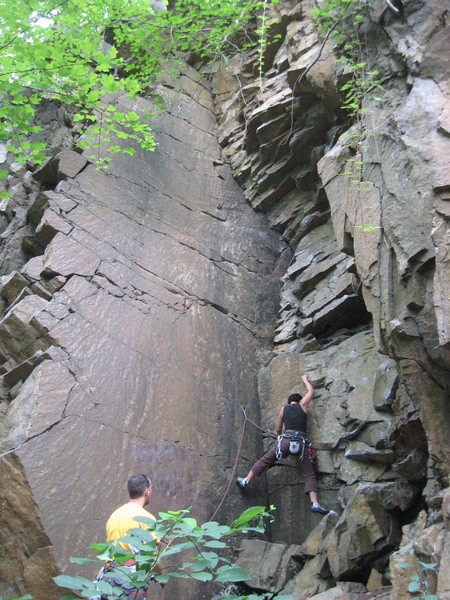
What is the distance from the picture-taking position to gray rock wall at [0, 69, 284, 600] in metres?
5.34

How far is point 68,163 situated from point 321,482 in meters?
5.15

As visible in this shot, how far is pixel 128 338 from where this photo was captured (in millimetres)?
6527

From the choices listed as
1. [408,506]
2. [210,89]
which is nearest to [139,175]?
[210,89]

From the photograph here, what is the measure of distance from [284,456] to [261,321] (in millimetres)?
2298

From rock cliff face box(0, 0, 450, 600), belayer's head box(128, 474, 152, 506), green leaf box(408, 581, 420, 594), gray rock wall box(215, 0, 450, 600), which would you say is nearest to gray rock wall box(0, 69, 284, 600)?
rock cliff face box(0, 0, 450, 600)

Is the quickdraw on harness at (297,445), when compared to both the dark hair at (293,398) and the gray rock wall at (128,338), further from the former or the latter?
the gray rock wall at (128,338)

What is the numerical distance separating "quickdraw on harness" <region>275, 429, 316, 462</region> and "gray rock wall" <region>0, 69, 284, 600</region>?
0.67 meters

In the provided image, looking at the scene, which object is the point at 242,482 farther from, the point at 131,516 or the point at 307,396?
the point at 131,516

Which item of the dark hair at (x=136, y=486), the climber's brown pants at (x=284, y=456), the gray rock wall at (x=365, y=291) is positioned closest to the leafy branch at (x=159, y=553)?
the dark hair at (x=136, y=486)

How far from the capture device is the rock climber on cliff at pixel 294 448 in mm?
5984

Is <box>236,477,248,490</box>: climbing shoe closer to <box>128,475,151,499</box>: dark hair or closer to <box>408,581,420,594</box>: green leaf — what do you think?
<box>128,475,151,499</box>: dark hair

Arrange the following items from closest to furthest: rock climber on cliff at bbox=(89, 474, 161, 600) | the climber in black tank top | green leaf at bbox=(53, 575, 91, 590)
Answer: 1. green leaf at bbox=(53, 575, 91, 590)
2. rock climber on cliff at bbox=(89, 474, 161, 600)
3. the climber in black tank top

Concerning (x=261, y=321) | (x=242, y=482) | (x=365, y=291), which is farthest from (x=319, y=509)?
(x=261, y=321)

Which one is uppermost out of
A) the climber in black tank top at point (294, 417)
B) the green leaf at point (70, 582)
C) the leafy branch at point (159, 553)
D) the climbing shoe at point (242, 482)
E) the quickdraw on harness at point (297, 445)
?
the climber in black tank top at point (294, 417)
